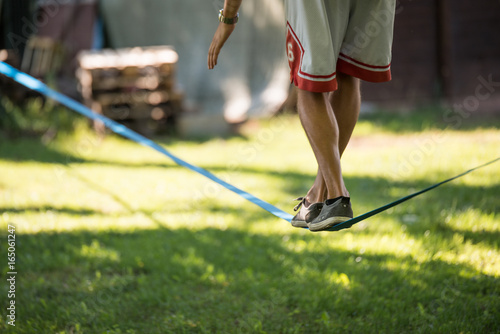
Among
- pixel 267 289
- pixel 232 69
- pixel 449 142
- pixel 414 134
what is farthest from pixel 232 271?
pixel 232 69

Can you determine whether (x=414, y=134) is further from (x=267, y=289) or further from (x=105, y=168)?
(x=267, y=289)

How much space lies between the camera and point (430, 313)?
2.74 m

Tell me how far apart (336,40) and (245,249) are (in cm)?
191

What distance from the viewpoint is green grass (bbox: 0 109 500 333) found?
276 centimetres

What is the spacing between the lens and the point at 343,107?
2307 mm

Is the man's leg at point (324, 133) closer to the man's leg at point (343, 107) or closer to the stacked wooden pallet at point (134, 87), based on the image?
the man's leg at point (343, 107)

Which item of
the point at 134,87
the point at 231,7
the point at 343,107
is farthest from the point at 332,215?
the point at 134,87

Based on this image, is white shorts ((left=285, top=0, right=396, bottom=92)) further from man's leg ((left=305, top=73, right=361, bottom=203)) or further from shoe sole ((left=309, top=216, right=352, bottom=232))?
shoe sole ((left=309, top=216, right=352, bottom=232))

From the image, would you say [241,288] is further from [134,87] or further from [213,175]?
[134,87]

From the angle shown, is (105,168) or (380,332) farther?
(105,168)

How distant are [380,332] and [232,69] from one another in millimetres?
7280

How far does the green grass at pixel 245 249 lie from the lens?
276cm

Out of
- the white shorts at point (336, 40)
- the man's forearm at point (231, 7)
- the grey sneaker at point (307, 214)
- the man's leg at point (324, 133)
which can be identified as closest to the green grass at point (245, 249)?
the grey sneaker at point (307, 214)

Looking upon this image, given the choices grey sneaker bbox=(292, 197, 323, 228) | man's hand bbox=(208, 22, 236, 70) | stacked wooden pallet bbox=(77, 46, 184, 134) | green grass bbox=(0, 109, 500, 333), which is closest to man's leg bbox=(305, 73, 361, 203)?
grey sneaker bbox=(292, 197, 323, 228)
